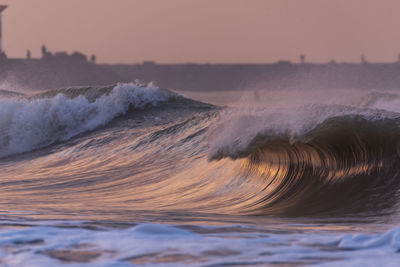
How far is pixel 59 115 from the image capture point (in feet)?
66.8

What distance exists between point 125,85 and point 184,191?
12073 millimetres

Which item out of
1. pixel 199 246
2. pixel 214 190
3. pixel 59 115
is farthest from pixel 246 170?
pixel 59 115

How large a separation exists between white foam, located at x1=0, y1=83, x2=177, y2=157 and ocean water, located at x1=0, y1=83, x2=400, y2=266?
0.39 ft

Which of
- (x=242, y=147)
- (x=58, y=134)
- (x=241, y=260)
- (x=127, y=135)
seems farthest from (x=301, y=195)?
(x=58, y=134)

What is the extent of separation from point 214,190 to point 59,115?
1159cm

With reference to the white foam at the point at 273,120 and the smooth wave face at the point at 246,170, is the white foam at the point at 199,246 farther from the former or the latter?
the white foam at the point at 273,120

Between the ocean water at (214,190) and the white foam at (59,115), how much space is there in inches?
4.7

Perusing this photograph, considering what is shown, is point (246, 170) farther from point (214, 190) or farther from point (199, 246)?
point (199, 246)

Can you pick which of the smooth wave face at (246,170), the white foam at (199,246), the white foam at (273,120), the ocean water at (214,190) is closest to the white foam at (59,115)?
the ocean water at (214,190)

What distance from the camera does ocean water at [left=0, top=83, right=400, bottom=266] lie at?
4438 millimetres

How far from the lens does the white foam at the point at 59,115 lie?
19125 millimetres

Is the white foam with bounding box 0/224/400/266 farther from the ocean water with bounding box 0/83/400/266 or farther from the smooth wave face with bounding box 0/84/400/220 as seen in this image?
the smooth wave face with bounding box 0/84/400/220

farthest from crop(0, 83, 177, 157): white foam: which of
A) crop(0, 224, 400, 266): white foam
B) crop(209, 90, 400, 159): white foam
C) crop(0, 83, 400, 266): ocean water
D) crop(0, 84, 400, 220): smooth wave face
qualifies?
crop(0, 224, 400, 266): white foam

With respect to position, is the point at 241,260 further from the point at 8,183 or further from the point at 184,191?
the point at 8,183
